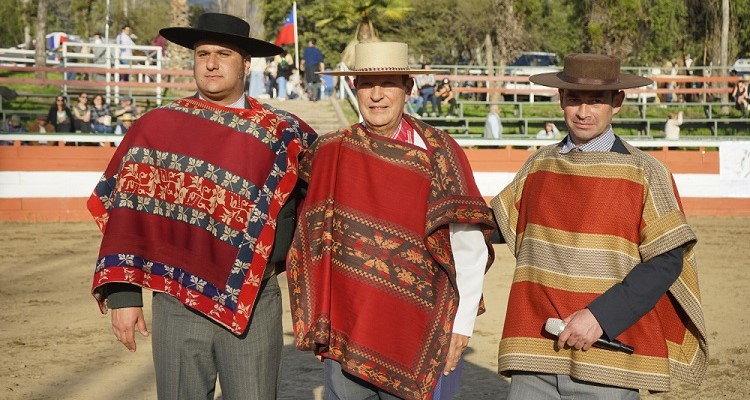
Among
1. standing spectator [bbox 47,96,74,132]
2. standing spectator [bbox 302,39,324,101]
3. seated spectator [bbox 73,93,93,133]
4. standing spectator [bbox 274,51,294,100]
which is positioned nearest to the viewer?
standing spectator [bbox 47,96,74,132]

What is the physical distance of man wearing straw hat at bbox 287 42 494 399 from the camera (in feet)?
12.5

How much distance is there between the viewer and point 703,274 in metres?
11.6

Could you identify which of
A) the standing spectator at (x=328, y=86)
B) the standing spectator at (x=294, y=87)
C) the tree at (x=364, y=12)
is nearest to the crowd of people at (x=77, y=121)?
the standing spectator at (x=294, y=87)

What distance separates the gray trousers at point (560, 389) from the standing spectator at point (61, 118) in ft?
49.8

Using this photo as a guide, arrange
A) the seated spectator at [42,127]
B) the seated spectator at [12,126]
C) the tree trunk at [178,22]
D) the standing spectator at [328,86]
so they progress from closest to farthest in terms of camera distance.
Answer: the seated spectator at [12,126]
the seated spectator at [42,127]
the standing spectator at [328,86]
the tree trunk at [178,22]

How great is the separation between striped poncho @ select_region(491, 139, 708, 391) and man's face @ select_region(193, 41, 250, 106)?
3.83 feet

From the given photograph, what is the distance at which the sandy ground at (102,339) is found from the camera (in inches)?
261

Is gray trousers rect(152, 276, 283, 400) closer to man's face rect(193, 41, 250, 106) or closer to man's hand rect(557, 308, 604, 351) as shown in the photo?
man's face rect(193, 41, 250, 106)

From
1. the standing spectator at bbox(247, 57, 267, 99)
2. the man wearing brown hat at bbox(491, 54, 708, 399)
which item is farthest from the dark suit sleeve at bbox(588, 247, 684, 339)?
the standing spectator at bbox(247, 57, 267, 99)

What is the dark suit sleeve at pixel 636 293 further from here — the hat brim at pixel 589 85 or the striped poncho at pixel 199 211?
the striped poncho at pixel 199 211

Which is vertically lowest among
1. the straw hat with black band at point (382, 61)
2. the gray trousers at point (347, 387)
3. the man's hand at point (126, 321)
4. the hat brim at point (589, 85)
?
the gray trousers at point (347, 387)

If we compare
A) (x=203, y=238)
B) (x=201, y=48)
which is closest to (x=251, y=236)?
(x=203, y=238)

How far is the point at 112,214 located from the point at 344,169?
2.82 ft

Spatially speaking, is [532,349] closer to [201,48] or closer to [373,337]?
[373,337]
